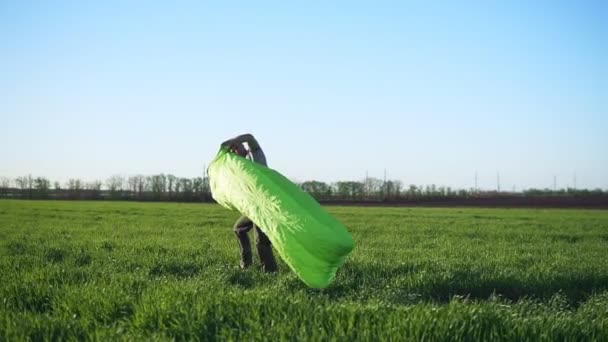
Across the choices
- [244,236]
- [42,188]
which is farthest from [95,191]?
[244,236]

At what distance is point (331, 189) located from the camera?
104375mm

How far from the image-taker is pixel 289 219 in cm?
575

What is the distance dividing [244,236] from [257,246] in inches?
14.2

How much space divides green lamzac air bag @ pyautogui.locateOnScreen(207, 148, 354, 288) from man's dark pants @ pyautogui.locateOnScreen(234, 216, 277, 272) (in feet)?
2.24

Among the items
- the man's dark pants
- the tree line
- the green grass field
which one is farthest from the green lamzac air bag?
the tree line

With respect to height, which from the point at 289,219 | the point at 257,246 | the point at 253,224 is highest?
the point at 289,219

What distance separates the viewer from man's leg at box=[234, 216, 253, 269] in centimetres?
783

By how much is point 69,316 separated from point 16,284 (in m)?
1.74

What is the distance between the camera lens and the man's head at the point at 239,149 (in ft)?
25.2

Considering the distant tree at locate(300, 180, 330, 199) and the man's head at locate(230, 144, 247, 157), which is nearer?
the man's head at locate(230, 144, 247, 157)

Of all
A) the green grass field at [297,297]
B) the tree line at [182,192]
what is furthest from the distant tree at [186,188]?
the green grass field at [297,297]

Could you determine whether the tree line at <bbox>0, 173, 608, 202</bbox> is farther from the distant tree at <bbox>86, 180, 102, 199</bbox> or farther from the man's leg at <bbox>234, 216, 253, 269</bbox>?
the man's leg at <bbox>234, 216, 253, 269</bbox>

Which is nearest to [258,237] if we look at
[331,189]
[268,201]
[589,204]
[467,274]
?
[268,201]

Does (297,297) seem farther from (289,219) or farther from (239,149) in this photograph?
(239,149)
